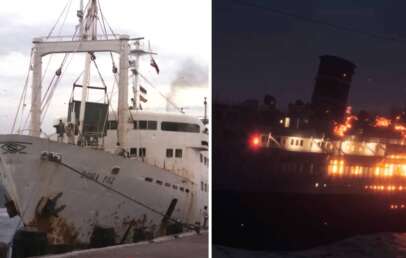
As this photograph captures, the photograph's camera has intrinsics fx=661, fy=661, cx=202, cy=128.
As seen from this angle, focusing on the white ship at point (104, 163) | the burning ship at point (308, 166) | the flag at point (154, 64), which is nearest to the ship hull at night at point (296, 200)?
the burning ship at point (308, 166)

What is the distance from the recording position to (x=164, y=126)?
3.04 m

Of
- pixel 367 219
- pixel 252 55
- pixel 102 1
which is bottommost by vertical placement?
pixel 367 219

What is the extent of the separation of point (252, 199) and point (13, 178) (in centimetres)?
114

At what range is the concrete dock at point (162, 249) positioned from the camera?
2809mm

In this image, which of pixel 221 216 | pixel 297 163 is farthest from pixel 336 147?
pixel 221 216

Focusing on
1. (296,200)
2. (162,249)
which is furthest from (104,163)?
(296,200)

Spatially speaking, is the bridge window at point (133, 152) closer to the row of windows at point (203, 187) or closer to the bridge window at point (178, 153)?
the bridge window at point (178, 153)

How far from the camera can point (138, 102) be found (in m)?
2.93

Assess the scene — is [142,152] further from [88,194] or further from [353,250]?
[353,250]

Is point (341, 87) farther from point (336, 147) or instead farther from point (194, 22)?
point (194, 22)

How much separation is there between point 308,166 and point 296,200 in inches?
6.4

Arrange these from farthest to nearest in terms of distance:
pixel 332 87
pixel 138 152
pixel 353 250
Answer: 1. pixel 138 152
2. pixel 353 250
3. pixel 332 87

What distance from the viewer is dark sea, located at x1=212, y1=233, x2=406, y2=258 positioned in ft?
9.27

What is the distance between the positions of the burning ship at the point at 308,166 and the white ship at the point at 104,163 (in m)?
0.13
